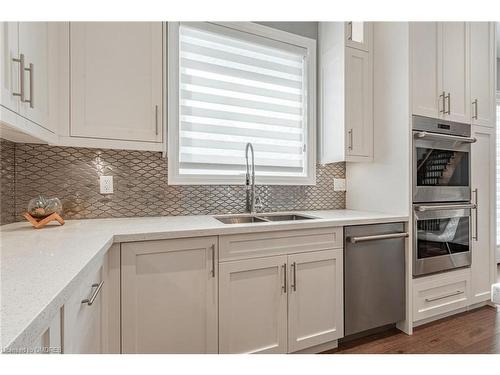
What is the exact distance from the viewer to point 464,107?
2.42 metres

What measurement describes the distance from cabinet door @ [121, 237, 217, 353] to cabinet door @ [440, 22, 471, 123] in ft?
7.56

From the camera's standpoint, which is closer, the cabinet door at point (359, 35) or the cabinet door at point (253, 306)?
the cabinet door at point (253, 306)

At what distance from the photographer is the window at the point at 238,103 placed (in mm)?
2066

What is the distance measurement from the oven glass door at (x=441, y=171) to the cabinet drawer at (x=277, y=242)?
841 mm

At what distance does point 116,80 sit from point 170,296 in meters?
1.24

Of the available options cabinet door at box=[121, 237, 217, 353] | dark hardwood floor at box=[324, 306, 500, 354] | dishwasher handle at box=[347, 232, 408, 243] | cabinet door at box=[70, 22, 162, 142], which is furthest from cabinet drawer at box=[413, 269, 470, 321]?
cabinet door at box=[70, 22, 162, 142]

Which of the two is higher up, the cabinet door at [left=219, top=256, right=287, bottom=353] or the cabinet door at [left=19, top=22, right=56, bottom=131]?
the cabinet door at [left=19, top=22, right=56, bottom=131]

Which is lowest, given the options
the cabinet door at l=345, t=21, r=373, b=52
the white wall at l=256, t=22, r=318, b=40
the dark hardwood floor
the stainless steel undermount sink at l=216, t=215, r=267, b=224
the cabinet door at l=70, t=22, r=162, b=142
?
the dark hardwood floor

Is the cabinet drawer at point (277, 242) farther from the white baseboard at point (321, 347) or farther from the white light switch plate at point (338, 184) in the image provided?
the white light switch plate at point (338, 184)

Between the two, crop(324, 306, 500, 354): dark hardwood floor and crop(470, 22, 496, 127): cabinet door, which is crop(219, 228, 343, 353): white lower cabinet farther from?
crop(470, 22, 496, 127): cabinet door

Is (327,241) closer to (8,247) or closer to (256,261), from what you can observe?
(256,261)

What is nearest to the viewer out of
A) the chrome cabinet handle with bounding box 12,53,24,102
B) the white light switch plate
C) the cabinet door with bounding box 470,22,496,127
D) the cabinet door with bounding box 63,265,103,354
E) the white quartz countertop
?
the white quartz countertop

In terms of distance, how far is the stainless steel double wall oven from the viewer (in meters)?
2.14

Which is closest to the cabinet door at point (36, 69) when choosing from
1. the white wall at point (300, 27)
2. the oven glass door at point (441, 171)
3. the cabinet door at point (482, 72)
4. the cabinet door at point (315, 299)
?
the cabinet door at point (315, 299)
